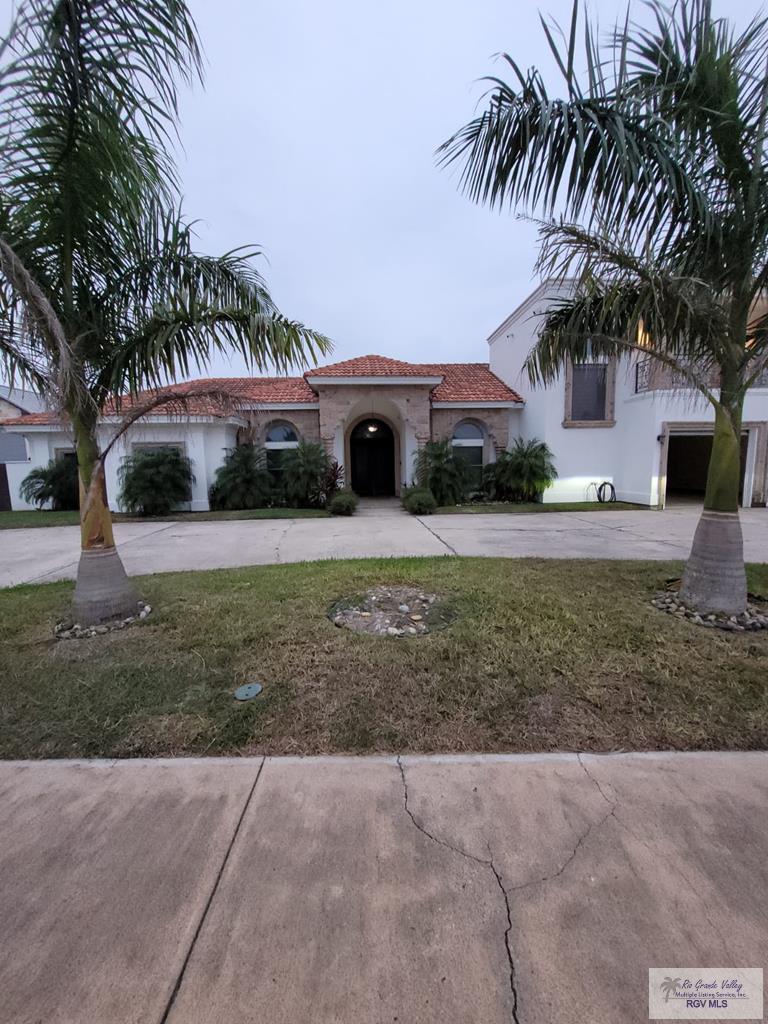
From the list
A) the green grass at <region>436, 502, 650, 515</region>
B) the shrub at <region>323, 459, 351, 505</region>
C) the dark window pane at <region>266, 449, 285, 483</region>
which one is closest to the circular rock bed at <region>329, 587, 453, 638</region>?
the green grass at <region>436, 502, 650, 515</region>

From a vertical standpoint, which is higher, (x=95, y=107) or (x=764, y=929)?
(x=95, y=107)

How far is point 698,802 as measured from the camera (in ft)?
6.98

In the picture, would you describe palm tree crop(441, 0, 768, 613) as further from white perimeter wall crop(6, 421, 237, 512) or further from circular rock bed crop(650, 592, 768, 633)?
white perimeter wall crop(6, 421, 237, 512)

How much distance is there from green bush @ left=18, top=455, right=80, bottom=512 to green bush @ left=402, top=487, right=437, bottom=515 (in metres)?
10.6

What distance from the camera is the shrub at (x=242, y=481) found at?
13.8 metres

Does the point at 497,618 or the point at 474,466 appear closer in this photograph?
the point at 497,618

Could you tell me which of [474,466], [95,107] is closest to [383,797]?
[95,107]

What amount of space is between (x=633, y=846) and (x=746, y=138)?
510cm

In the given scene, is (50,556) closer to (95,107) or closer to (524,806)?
(95,107)

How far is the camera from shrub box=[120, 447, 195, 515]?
501 inches

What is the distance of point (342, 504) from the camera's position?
12.6m

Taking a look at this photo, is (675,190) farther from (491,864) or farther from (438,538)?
(438,538)

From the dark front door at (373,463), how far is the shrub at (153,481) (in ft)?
24.4

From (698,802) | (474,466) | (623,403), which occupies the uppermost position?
(623,403)
